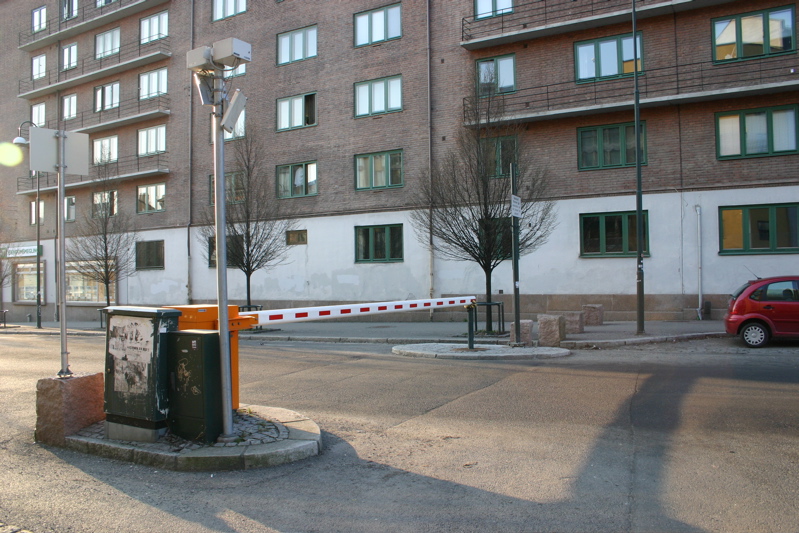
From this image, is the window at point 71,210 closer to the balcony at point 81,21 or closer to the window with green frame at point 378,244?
the balcony at point 81,21

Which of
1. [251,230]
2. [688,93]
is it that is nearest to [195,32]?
[251,230]

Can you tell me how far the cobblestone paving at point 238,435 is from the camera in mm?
5531

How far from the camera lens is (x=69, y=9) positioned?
34.4 m

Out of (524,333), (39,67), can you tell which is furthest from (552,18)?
(39,67)

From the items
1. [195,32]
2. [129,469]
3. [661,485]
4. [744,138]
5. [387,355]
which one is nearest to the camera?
[661,485]

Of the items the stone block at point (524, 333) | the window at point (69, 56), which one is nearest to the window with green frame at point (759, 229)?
the stone block at point (524, 333)

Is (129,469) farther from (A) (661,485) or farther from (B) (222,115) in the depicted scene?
(A) (661,485)

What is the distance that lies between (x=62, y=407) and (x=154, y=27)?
97.0 ft

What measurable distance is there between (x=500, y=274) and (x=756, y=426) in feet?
50.7

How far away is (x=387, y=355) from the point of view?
13141 millimetres

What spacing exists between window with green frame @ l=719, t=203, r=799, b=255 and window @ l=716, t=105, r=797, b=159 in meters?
1.71

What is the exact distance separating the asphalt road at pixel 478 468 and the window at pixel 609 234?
11067 millimetres

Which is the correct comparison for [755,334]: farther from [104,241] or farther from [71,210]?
[71,210]

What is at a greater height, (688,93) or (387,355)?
(688,93)
